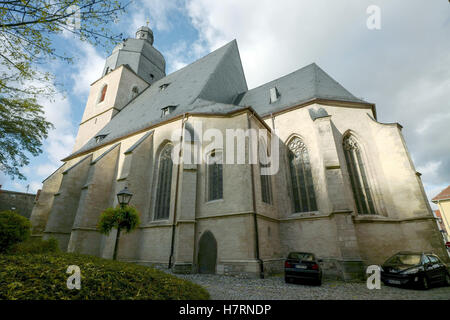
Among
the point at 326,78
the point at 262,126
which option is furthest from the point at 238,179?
the point at 326,78

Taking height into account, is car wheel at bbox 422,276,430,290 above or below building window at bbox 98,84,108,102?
below

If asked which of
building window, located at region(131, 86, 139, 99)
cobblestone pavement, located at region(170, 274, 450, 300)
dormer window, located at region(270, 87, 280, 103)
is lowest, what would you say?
cobblestone pavement, located at region(170, 274, 450, 300)

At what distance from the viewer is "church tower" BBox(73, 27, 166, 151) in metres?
24.2

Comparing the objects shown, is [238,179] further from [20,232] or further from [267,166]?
[20,232]

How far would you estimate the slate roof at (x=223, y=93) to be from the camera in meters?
13.7

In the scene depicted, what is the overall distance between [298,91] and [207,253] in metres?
12.0

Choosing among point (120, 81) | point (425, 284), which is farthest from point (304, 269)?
point (120, 81)

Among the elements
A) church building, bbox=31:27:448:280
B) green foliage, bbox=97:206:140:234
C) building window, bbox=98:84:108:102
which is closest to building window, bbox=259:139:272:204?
church building, bbox=31:27:448:280

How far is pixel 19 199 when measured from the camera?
27062mm

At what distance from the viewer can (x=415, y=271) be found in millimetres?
6887

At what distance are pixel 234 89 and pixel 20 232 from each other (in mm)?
16804

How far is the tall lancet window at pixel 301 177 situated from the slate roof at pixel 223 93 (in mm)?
2886

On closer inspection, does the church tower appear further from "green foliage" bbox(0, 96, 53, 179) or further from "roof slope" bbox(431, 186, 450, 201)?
"roof slope" bbox(431, 186, 450, 201)

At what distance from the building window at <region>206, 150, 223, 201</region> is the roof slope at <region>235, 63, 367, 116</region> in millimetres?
5493
